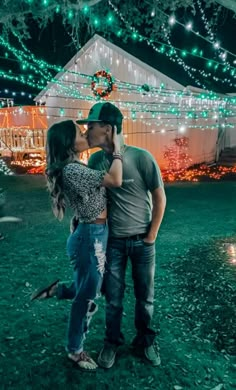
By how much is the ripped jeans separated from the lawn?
42 cm

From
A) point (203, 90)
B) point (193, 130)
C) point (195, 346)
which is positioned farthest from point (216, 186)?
point (195, 346)

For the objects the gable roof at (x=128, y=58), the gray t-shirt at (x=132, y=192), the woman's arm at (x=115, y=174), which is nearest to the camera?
the woman's arm at (x=115, y=174)

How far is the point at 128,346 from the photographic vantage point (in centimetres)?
325

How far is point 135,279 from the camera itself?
3.06 metres

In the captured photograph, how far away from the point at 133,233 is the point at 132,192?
0.35m

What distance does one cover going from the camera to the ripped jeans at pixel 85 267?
2.78 metres

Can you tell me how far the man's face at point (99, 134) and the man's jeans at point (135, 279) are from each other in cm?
83

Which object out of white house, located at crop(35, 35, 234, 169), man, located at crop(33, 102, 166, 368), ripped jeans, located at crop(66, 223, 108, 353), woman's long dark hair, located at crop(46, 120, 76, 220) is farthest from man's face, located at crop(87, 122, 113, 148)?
white house, located at crop(35, 35, 234, 169)

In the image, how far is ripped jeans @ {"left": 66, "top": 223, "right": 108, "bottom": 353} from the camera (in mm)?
2781

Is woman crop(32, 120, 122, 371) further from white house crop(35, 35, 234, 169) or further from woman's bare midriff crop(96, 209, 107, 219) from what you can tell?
white house crop(35, 35, 234, 169)

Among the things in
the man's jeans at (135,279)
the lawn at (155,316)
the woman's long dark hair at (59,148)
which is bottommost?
the lawn at (155,316)

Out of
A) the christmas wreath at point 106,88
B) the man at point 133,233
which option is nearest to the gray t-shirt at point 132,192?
the man at point 133,233

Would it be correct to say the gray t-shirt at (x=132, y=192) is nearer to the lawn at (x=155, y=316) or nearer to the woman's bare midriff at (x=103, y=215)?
the woman's bare midriff at (x=103, y=215)

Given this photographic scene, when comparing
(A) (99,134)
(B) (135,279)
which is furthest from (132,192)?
(B) (135,279)
